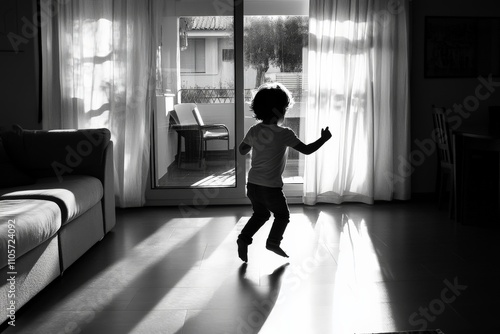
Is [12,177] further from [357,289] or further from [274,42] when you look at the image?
[274,42]

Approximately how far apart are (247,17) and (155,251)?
106 inches

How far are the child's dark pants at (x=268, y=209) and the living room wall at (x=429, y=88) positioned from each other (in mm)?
2574

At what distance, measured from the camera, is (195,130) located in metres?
5.45

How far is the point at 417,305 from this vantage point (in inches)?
104

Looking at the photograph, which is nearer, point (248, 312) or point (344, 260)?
point (248, 312)

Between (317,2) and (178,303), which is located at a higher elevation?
(317,2)

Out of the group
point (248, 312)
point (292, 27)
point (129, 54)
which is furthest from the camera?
point (292, 27)

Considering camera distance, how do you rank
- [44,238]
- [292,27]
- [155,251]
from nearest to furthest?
[44,238]
[155,251]
[292,27]

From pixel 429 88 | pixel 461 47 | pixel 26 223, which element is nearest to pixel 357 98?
pixel 429 88

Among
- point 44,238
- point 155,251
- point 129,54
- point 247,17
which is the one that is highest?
point 247,17

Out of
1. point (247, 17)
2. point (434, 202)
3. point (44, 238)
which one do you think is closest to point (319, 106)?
point (247, 17)

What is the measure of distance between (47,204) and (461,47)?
4326 millimetres

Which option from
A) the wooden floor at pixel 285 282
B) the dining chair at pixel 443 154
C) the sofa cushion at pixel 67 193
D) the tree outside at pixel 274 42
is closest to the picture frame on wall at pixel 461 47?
the dining chair at pixel 443 154

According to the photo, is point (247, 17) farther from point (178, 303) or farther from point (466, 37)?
point (178, 303)
